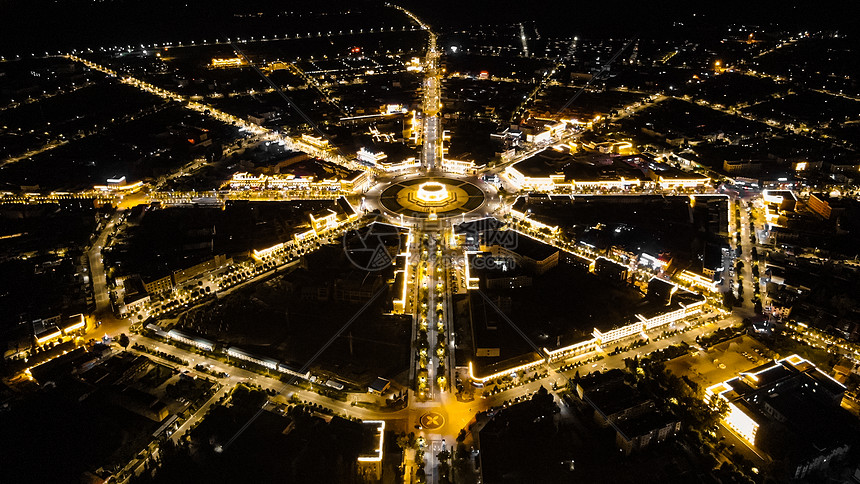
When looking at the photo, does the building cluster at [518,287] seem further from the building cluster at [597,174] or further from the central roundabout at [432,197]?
the building cluster at [597,174]

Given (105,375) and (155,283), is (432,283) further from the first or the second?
(105,375)

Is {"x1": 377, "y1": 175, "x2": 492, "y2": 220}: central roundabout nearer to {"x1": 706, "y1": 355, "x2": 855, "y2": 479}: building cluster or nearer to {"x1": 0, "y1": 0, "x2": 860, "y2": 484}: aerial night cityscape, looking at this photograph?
{"x1": 0, "y1": 0, "x2": 860, "y2": 484}: aerial night cityscape

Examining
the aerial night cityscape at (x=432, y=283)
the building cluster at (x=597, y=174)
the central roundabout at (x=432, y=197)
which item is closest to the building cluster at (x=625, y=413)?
the aerial night cityscape at (x=432, y=283)


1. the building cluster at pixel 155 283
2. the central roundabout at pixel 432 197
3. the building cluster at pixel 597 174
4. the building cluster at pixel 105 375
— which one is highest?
the building cluster at pixel 597 174

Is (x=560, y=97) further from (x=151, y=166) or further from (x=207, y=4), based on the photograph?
(x=207, y=4)

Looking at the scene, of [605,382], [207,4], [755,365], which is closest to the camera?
[605,382]

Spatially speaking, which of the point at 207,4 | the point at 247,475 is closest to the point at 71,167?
the point at 247,475

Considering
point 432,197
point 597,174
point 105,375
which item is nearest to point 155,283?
point 105,375
